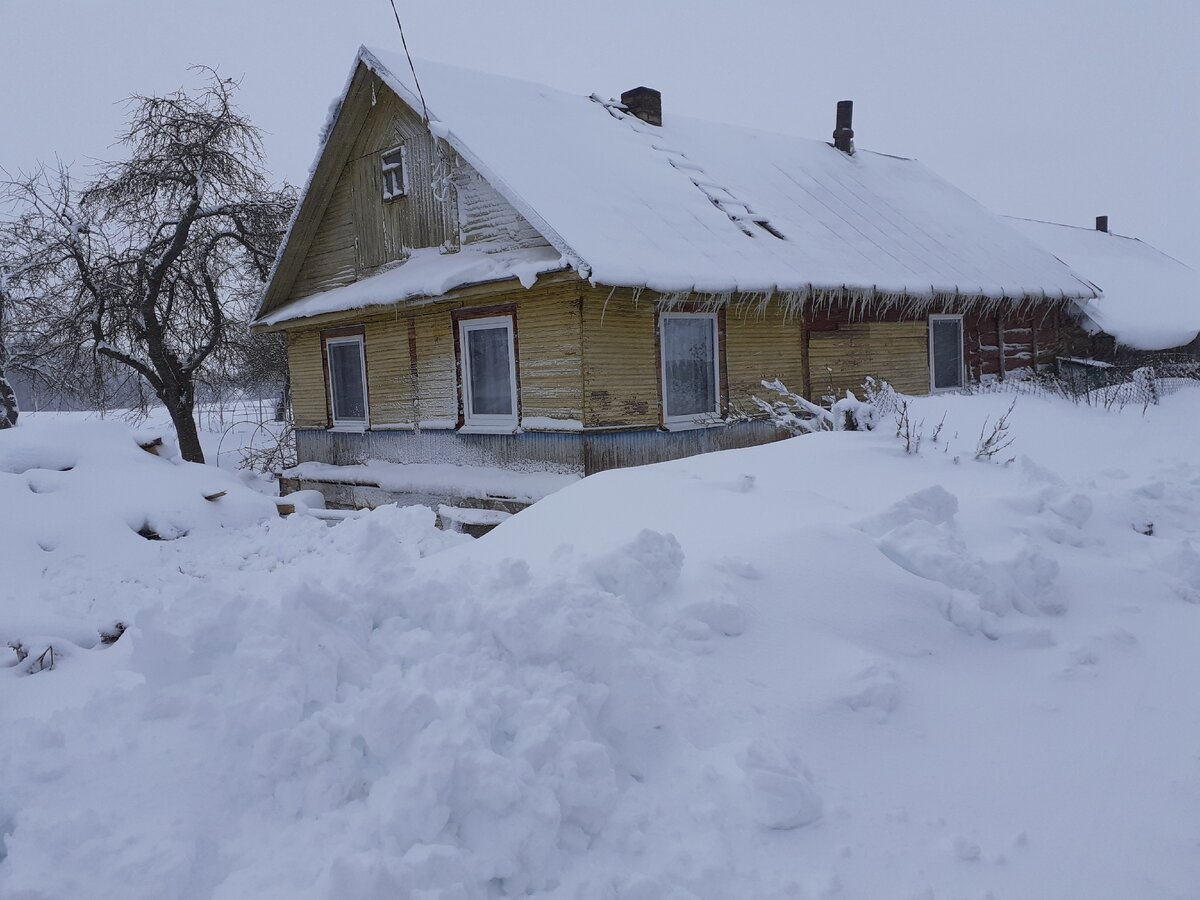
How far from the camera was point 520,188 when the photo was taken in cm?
877

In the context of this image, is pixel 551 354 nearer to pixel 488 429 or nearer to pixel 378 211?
pixel 488 429

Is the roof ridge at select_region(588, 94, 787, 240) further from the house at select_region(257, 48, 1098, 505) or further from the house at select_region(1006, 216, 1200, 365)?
the house at select_region(1006, 216, 1200, 365)

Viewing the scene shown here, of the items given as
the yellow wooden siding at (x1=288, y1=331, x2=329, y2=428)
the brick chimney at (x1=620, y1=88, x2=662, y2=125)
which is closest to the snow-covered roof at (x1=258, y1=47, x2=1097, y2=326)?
the brick chimney at (x1=620, y1=88, x2=662, y2=125)

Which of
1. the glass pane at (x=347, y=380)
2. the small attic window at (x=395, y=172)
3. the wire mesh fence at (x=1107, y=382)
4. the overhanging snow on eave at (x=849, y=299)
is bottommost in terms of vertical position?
the wire mesh fence at (x=1107, y=382)

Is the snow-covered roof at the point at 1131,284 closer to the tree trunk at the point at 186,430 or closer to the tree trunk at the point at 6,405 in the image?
the tree trunk at the point at 186,430

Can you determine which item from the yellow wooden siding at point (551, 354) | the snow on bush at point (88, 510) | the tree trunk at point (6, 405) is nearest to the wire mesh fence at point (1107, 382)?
the yellow wooden siding at point (551, 354)

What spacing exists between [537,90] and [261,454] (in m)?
10.3

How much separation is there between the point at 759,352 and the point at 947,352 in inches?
195

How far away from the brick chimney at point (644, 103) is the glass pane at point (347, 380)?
248 inches

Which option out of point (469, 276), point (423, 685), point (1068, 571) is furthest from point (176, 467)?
point (1068, 571)

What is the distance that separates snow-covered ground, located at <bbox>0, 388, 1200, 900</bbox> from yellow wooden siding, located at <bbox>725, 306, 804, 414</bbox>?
567cm

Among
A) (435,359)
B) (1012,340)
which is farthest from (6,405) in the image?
(1012,340)

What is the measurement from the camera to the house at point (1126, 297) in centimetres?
1691

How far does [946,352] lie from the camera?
1384 cm
